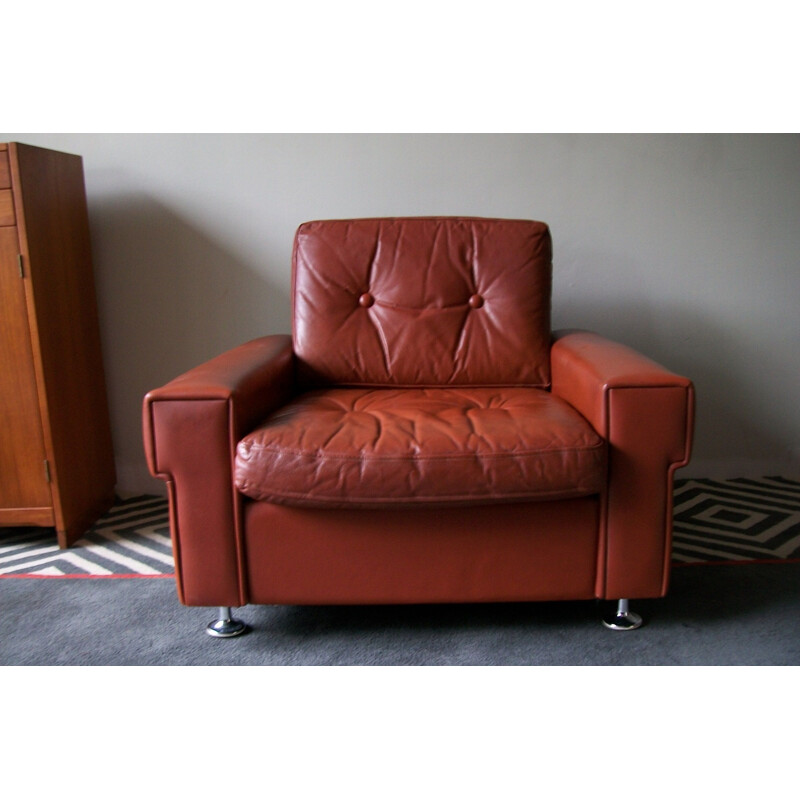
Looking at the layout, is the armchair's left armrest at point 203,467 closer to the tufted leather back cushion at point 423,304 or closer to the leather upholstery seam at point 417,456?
the leather upholstery seam at point 417,456

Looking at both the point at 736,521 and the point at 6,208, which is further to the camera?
the point at 736,521

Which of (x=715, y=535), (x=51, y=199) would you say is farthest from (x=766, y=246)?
(x=51, y=199)

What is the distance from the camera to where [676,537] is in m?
2.11

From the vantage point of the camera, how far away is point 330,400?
5.97ft

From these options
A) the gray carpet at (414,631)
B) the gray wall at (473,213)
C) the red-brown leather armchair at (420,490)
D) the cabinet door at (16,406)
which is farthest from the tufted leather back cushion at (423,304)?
the cabinet door at (16,406)

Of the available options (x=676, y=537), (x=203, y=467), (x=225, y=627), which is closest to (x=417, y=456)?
(x=203, y=467)

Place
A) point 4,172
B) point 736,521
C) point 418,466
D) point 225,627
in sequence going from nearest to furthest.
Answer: point 418,466, point 225,627, point 4,172, point 736,521

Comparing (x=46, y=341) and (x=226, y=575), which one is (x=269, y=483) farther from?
(x=46, y=341)

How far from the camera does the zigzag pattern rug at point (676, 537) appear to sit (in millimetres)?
1962

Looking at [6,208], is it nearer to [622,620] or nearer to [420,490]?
[420,490]

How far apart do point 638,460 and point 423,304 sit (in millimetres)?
773

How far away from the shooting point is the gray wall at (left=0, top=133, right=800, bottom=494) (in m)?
2.35

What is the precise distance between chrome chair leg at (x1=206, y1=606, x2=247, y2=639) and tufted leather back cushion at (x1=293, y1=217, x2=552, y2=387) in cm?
67

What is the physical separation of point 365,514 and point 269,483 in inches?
8.3
